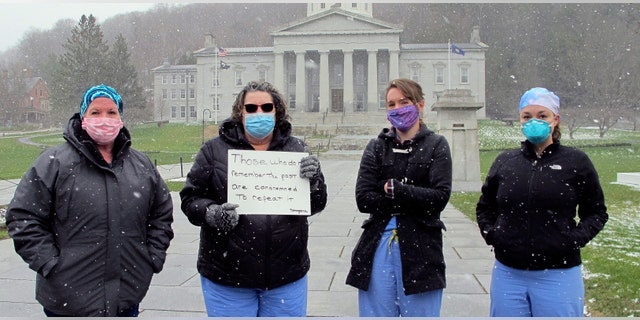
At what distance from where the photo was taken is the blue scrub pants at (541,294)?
344 cm

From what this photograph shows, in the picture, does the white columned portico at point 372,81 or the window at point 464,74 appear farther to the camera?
the white columned portico at point 372,81

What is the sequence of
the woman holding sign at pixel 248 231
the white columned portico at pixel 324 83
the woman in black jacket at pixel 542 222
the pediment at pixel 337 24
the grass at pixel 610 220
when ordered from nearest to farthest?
1. the woman holding sign at pixel 248 231
2. the woman in black jacket at pixel 542 222
3. the grass at pixel 610 220
4. the pediment at pixel 337 24
5. the white columned portico at pixel 324 83

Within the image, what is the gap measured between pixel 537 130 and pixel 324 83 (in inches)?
3047

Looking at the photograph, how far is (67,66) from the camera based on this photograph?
50.3 meters

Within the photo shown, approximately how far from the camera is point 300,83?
81.5 metres

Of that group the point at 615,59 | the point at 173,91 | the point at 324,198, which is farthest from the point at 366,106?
the point at 324,198

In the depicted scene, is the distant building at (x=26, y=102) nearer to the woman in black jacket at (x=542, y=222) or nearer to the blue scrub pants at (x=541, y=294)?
the woman in black jacket at (x=542, y=222)

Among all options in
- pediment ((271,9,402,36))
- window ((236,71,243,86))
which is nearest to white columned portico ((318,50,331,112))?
pediment ((271,9,402,36))

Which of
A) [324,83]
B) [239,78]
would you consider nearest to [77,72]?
[239,78]

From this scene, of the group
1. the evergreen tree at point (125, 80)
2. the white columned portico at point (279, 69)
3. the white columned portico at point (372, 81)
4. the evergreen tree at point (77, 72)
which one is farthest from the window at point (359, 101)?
the evergreen tree at point (77, 72)

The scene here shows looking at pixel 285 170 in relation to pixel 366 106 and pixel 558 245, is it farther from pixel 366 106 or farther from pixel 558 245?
pixel 366 106

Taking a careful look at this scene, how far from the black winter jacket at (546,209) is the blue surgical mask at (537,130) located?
9cm

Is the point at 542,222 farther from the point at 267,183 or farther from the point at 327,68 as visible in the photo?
the point at 327,68

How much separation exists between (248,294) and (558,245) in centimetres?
200
